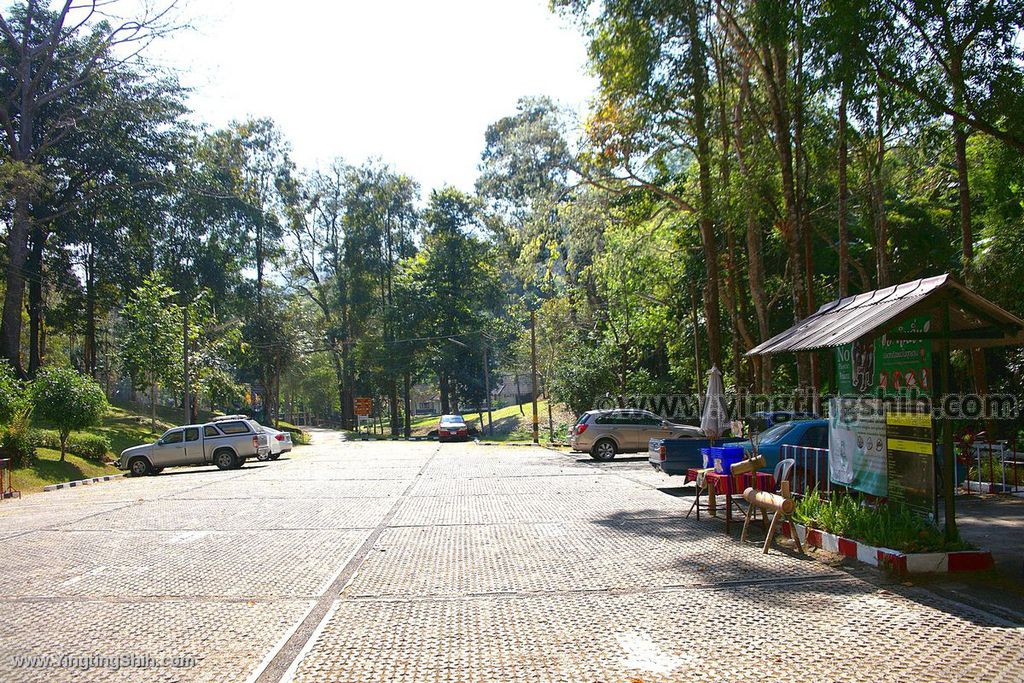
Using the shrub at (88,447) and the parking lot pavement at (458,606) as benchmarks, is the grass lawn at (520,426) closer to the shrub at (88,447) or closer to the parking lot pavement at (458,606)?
the shrub at (88,447)

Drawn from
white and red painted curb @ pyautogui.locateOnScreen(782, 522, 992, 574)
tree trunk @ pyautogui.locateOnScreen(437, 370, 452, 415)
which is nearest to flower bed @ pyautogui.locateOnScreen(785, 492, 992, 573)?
white and red painted curb @ pyautogui.locateOnScreen(782, 522, 992, 574)

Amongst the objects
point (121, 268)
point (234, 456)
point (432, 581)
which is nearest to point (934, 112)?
point (432, 581)

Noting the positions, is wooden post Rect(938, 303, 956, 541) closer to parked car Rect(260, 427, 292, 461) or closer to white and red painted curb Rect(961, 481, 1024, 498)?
white and red painted curb Rect(961, 481, 1024, 498)

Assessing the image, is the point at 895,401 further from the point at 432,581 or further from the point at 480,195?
the point at 480,195

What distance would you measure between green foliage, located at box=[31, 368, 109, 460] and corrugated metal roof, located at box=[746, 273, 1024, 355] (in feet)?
72.3

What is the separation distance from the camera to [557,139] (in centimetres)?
2755

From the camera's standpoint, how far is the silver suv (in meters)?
25.1

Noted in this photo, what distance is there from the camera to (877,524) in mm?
8273

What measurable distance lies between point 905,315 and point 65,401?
2403 centimetres

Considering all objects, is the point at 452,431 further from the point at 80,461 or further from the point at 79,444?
the point at 80,461

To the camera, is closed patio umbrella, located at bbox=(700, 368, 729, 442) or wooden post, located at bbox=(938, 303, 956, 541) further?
closed patio umbrella, located at bbox=(700, 368, 729, 442)

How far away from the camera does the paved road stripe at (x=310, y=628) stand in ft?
17.4

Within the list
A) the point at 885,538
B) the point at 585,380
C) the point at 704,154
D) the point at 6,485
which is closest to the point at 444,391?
the point at 585,380

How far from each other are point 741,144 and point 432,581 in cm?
1815
